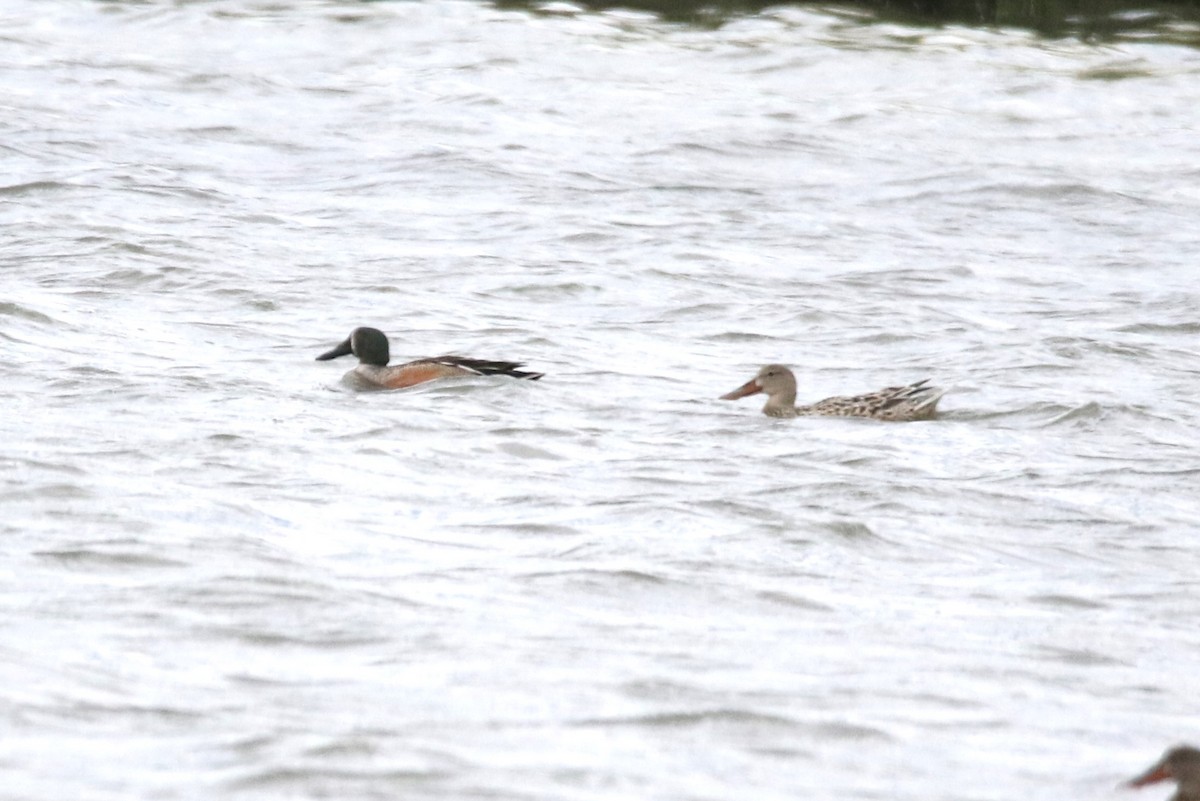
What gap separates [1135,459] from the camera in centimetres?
1247

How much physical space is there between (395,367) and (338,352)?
1.49 ft

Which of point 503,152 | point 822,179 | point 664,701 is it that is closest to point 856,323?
point 822,179

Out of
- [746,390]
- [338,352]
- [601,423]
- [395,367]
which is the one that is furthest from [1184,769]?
[338,352]

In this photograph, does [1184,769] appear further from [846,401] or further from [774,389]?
[774,389]

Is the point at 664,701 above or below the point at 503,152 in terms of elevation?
above

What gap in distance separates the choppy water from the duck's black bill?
16 cm

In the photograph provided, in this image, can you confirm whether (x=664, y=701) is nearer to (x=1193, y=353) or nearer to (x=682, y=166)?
(x=1193, y=353)

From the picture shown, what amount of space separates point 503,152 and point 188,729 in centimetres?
1748

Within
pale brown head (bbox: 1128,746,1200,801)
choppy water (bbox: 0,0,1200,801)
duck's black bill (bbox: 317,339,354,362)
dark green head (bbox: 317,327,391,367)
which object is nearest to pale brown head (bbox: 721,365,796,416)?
choppy water (bbox: 0,0,1200,801)

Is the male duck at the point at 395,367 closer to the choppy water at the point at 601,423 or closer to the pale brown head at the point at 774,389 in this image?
the choppy water at the point at 601,423

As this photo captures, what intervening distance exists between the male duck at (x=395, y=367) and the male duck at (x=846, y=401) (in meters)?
1.30

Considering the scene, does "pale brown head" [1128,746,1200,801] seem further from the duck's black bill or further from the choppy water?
the duck's black bill

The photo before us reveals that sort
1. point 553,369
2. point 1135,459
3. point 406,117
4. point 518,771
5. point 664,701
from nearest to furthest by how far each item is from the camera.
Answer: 1. point 518,771
2. point 664,701
3. point 1135,459
4. point 553,369
5. point 406,117

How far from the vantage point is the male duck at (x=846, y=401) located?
13.1 metres
